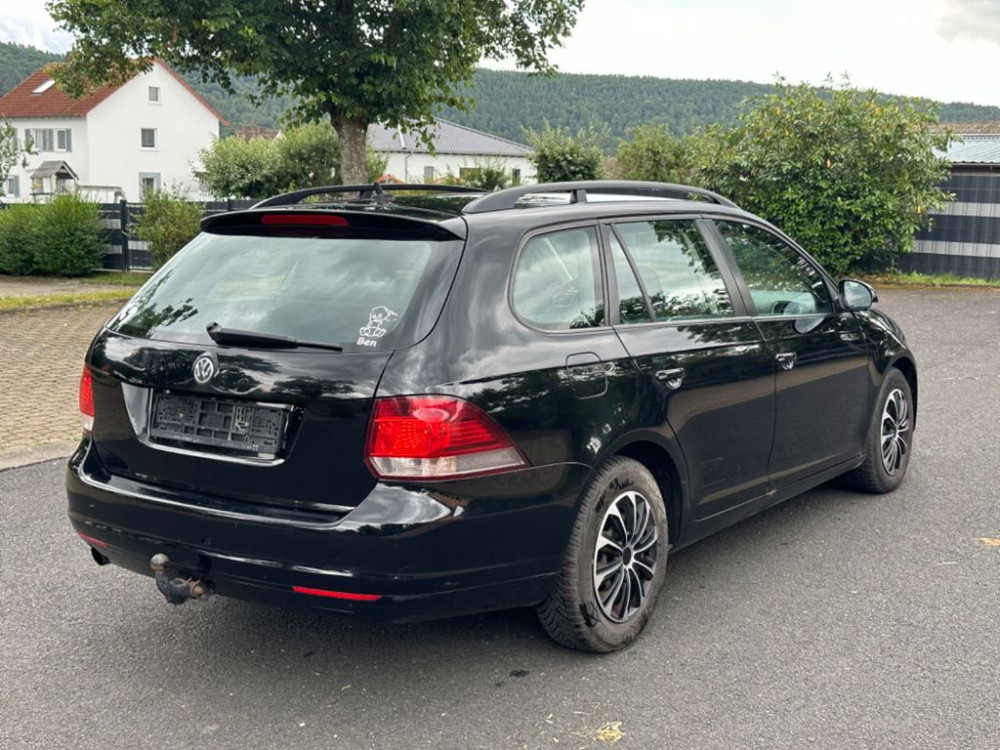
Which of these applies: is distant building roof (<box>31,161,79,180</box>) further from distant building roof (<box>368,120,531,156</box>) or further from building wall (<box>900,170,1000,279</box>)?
building wall (<box>900,170,1000,279</box>)

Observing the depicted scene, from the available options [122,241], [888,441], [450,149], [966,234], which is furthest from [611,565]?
[450,149]

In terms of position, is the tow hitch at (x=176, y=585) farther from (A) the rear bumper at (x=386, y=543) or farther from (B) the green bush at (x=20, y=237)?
(B) the green bush at (x=20, y=237)

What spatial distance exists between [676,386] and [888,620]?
4.12 ft

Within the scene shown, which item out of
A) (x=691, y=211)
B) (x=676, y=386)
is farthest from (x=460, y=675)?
(x=691, y=211)

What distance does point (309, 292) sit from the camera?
4.05m

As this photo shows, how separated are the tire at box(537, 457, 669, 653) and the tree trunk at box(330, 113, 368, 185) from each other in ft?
65.2

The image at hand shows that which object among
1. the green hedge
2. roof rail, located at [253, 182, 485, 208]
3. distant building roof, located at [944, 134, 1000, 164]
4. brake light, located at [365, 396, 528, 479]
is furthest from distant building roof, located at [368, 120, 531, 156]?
brake light, located at [365, 396, 528, 479]

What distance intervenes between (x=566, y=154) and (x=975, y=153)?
10826mm

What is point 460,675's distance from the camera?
13.8 feet

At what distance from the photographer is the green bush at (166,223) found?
21312 mm

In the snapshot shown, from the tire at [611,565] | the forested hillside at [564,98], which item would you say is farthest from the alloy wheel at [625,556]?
the forested hillside at [564,98]

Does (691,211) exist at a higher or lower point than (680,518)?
higher

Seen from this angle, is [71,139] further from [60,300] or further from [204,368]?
[204,368]

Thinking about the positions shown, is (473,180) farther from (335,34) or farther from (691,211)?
(691,211)
